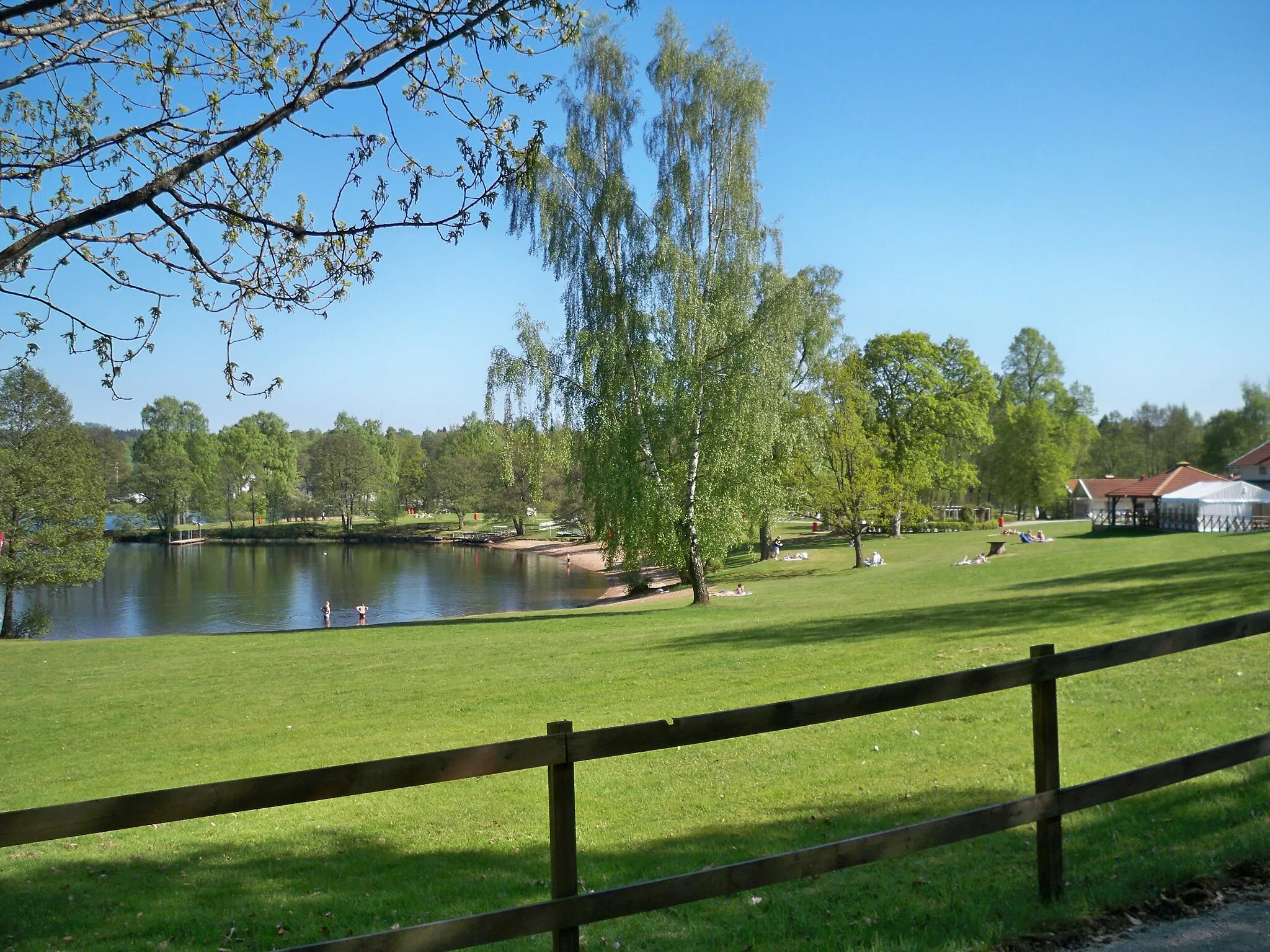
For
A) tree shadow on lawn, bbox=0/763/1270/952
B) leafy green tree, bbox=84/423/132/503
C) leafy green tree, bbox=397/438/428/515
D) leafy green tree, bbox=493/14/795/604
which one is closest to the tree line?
leafy green tree, bbox=493/14/795/604

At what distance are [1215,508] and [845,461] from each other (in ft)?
67.0

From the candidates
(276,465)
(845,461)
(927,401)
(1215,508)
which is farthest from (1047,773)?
(276,465)

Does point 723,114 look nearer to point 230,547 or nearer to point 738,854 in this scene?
point 738,854

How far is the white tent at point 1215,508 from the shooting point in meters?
47.7

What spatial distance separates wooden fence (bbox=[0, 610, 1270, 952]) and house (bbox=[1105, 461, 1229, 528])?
52.5 meters

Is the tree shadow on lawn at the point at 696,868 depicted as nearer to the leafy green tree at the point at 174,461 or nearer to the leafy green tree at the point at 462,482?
the leafy green tree at the point at 174,461

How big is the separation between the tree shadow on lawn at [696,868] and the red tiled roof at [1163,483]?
51.3 meters

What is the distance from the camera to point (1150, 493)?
51.5 meters

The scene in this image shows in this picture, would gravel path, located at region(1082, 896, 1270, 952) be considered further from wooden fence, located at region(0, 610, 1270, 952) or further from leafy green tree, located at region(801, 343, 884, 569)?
leafy green tree, located at region(801, 343, 884, 569)

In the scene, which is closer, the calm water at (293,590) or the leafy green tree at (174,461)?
the calm water at (293,590)

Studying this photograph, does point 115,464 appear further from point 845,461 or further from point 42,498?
point 845,461

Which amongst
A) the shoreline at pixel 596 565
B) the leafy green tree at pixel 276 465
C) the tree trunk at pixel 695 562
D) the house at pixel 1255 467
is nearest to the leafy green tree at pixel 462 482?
the shoreline at pixel 596 565

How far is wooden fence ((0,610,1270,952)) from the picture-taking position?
292 centimetres

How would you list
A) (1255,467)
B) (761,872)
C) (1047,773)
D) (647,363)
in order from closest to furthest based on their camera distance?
(761,872) → (1047,773) → (647,363) → (1255,467)
